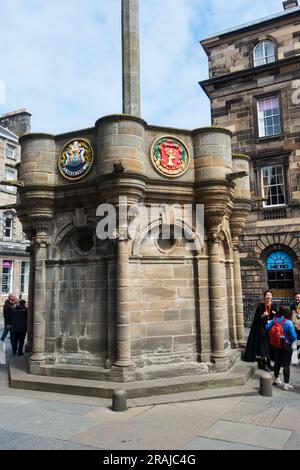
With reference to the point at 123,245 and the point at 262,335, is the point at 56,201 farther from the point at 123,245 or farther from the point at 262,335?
the point at 262,335

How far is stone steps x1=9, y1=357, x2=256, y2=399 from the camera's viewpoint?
7.63 m

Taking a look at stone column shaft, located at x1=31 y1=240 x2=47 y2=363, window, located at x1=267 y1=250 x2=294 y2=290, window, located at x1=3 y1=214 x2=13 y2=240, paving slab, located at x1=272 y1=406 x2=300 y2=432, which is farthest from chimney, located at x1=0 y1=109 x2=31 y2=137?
paving slab, located at x1=272 y1=406 x2=300 y2=432

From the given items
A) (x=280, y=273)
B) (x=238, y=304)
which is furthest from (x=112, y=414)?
(x=280, y=273)

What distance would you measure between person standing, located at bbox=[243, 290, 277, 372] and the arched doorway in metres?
12.3

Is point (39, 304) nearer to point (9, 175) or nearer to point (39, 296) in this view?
point (39, 296)

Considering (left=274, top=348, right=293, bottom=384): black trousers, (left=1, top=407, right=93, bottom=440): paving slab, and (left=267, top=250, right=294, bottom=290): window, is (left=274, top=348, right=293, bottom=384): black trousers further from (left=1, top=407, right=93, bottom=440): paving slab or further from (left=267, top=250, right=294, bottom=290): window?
(left=267, top=250, right=294, bottom=290): window

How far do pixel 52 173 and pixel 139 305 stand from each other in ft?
12.2

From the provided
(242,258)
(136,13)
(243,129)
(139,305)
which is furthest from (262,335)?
(243,129)

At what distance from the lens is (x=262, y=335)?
31.8 feet

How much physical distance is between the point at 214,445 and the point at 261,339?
185 inches

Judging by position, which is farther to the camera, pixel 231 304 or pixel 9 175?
pixel 9 175

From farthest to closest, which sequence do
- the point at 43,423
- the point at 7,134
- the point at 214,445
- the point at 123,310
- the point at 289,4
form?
the point at 7,134 → the point at 289,4 → the point at 123,310 → the point at 43,423 → the point at 214,445

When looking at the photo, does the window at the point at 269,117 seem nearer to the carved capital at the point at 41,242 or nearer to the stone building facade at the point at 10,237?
the carved capital at the point at 41,242

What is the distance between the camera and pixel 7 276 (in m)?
35.2
